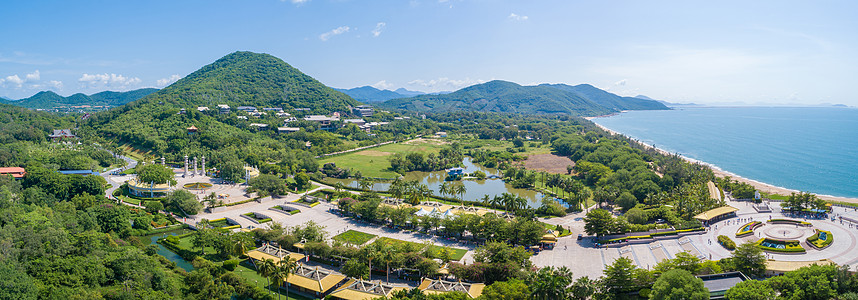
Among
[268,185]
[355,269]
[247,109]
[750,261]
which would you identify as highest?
[247,109]

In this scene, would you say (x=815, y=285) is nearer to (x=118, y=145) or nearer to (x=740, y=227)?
(x=740, y=227)

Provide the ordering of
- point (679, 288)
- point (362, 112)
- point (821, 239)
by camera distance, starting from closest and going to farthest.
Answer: point (679, 288), point (821, 239), point (362, 112)

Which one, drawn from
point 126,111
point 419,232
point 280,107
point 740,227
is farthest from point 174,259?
point 280,107

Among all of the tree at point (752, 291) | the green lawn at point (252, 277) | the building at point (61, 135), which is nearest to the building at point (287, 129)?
the building at point (61, 135)

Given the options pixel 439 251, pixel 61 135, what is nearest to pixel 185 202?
pixel 439 251

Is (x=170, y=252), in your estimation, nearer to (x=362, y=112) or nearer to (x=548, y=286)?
(x=548, y=286)

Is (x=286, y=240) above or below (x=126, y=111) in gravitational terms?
below
